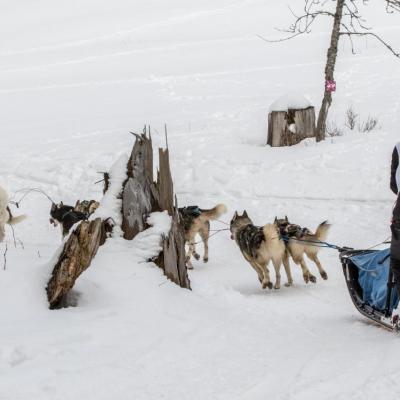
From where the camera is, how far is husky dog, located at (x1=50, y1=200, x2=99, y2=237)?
906 centimetres

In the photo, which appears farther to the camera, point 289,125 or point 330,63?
point 289,125

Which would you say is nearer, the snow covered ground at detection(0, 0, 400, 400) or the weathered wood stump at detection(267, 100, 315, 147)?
the snow covered ground at detection(0, 0, 400, 400)

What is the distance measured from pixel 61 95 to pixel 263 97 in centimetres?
689

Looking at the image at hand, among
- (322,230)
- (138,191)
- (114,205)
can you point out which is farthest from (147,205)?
(322,230)

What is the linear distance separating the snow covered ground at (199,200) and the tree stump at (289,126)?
313 mm

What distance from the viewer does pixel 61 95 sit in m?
20.8

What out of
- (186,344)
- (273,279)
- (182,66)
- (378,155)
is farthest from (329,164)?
(182,66)

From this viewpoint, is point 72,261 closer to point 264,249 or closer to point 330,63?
point 264,249

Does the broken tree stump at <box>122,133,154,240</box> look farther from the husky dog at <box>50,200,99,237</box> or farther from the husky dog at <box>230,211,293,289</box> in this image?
the husky dog at <box>50,200,99,237</box>

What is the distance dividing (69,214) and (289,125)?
5277 millimetres

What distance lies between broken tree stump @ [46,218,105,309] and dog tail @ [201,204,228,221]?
382cm

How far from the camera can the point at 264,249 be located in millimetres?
7656

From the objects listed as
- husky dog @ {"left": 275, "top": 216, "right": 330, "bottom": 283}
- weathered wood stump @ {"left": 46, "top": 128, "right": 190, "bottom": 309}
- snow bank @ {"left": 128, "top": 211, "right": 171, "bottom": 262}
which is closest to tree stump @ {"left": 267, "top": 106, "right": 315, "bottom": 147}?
husky dog @ {"left": 275, "top": 216, "right": 330, "bottom": 283}

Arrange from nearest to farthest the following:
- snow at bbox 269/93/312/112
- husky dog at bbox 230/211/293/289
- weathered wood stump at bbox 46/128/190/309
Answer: weathered wood stump at bbox 46/128/190/309 → husky dog at bbox 230/211/293/289 → snow at bbox 269/93/312/112
